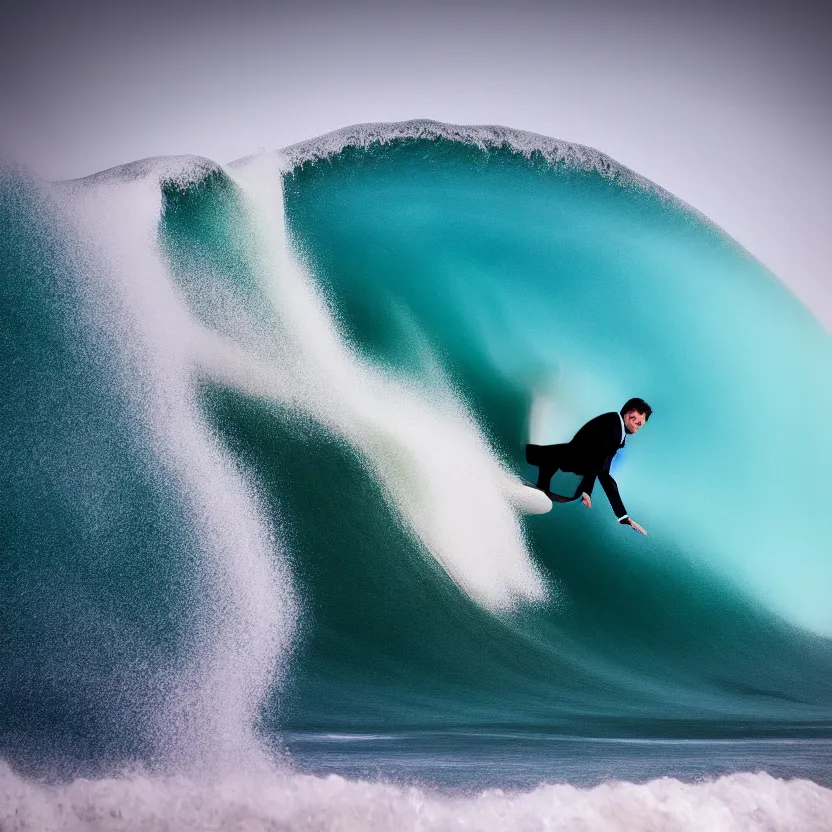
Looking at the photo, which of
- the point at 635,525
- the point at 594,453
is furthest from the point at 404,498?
the point at 635,525

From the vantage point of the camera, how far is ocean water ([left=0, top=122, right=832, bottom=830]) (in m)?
2.33

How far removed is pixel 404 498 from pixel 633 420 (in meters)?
0.77

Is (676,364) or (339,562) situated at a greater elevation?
(676,364)

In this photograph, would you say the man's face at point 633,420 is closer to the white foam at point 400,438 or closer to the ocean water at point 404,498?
the ocean water at point 404,498

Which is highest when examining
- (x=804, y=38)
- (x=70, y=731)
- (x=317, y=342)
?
(x=804, y=38)

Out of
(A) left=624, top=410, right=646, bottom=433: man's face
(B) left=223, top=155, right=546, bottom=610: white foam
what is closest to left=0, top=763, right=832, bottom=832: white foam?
(B) left=223, top=155, right=546, bottom=610: white foam

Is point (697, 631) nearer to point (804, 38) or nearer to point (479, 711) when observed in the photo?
point (479, 711)

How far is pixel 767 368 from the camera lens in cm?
267

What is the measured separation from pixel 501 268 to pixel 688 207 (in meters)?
0.65

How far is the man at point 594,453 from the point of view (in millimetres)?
2506

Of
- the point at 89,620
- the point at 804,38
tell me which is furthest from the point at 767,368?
the point at 89,620

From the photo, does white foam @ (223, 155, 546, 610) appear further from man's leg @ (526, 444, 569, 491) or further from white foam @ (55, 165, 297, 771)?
white foam @ (55, 165, 297, 771)

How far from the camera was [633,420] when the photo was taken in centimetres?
255

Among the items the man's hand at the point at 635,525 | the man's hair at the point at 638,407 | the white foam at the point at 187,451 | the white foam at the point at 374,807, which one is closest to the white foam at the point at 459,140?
the white foam at the point at 187,451
